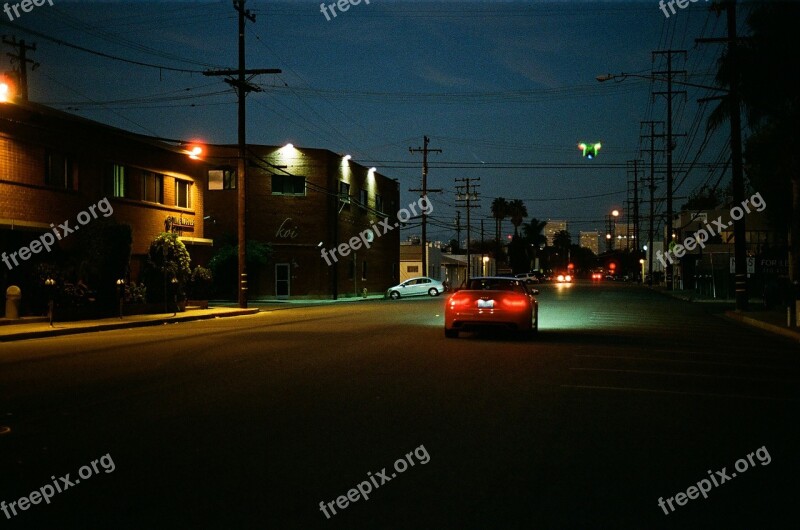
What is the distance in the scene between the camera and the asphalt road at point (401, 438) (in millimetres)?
Result: 5898

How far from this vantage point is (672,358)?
15.6 m

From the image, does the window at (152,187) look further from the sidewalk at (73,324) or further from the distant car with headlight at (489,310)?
the distant car with headlight at (489,310)

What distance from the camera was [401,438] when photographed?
26.3ft

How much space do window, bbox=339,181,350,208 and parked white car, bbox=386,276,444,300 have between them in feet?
22.8

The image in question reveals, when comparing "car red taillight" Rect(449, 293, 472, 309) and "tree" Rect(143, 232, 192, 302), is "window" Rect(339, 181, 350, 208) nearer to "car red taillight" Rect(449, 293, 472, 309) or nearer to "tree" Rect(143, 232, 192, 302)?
"tree" Rect(143, 232, 192, 302)

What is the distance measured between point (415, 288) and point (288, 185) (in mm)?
11652

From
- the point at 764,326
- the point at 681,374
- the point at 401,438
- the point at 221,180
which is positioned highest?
the point at 221,180

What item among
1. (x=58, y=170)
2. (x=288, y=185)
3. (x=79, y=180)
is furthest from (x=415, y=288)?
(x=58, y=170)

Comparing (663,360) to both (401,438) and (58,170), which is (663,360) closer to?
(401,438)

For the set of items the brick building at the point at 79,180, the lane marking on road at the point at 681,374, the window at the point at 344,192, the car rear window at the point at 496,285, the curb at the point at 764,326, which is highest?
the window at the point at 344,192

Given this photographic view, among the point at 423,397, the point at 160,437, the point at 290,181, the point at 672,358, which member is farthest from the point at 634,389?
the point at 290,181

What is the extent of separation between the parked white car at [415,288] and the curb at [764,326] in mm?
26583

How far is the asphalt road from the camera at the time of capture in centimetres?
590

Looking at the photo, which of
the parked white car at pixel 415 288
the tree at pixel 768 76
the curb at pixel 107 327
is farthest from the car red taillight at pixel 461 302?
the parked white car at pixel 415 288
